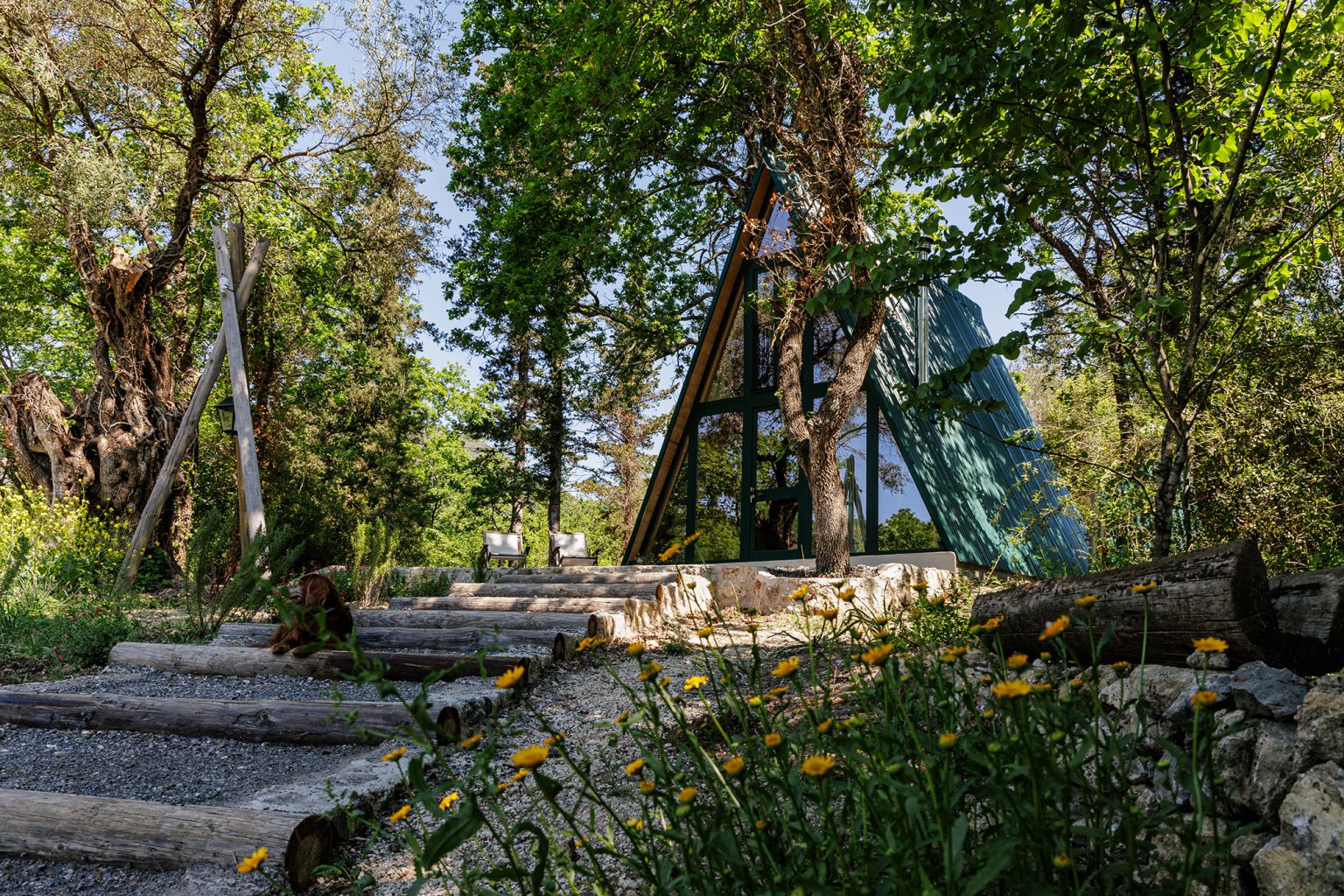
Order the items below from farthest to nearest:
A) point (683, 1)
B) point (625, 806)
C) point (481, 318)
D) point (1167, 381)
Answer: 1. point (481, 318)
2. point (683, 1)
3. point (1167, 381)
4. point (625, 806)

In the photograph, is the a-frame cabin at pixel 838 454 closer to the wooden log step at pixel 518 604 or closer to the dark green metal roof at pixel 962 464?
the dark green metal roof at pixel 962 464

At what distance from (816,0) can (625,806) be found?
8.00 m

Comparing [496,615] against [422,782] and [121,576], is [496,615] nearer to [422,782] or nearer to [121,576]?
[121,576]

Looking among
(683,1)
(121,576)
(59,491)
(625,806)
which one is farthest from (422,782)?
(59,491)

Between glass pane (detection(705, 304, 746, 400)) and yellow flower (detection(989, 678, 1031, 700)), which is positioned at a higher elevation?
glass pane (detection(705, 304, 746, 400))

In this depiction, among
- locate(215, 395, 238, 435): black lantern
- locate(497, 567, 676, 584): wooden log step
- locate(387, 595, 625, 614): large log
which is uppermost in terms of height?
locate(215, 395, 238, 435): black lantern

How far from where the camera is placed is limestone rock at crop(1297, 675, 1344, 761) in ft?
5.87

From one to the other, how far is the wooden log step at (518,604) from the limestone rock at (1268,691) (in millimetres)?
5519

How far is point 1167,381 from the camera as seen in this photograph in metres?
3.79

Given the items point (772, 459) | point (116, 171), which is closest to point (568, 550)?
point (772, 459)

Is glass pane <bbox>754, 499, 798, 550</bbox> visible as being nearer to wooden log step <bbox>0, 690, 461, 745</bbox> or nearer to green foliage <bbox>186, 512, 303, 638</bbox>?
green foliage <bbox>186, 512, 303, 638</bbox>

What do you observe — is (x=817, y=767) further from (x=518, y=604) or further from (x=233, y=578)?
(x=233, y=578)

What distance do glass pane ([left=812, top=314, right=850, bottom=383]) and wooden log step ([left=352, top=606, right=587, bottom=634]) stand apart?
580 centimetres

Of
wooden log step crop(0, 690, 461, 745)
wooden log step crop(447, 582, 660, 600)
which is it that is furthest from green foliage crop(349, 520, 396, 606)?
wooden log step crop(0, 690, 461, 745)
